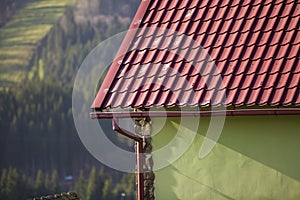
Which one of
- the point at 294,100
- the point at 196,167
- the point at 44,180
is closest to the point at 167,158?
the point at 196,167

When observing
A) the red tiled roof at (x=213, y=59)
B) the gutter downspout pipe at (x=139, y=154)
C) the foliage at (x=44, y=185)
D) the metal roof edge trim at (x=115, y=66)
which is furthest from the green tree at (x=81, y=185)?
the gutter downspout pipe at (x=139, y=154)

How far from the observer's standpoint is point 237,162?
619 centimetres

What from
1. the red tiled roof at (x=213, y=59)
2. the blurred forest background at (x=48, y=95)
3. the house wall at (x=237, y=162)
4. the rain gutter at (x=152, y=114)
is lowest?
the house wall at (x=237, y=162)

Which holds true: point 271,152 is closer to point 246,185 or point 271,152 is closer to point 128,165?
point 246,185

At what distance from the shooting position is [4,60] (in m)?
27.4

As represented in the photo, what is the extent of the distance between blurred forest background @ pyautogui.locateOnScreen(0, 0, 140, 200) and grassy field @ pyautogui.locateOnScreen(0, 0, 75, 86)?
1.4 inches

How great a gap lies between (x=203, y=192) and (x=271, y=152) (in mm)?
742

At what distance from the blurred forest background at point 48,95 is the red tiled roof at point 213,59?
16.0 metres

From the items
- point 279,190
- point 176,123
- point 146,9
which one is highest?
point 146,9

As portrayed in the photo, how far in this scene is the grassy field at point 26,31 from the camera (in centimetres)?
2755

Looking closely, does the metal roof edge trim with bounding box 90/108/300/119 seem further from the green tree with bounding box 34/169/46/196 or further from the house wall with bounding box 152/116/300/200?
the green tree with bounding box 34/169/46/196

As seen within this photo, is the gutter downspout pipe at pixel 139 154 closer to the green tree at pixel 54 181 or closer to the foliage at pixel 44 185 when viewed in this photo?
the foliage at pixel 44 185

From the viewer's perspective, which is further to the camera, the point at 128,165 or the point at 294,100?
the point at 128,165

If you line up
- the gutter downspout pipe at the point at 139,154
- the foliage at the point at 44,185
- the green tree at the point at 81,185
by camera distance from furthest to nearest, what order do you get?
1. the green tree at the point at 81,185
2. the foliage at the point at 44,185
3. the gutter downspout pipe at the point at 139,154
